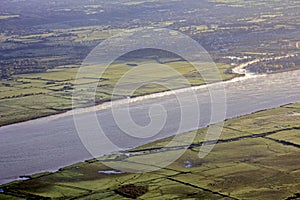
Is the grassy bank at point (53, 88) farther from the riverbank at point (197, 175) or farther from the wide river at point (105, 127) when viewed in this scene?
the riverbank at point (197, 175)

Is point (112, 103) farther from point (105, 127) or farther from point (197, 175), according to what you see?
point (197, 175)

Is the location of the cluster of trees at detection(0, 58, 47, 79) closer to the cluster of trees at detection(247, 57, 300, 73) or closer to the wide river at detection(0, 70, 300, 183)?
the wide river at detection(0, 70, 300, 183)

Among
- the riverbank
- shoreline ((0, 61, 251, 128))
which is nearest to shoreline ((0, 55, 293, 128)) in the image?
shoreline ((0, 61, 251, 128))

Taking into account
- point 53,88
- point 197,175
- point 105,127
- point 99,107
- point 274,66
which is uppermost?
point 53,88

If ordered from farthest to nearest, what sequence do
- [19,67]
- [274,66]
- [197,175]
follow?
1. [19,67]
2. [274,66]
3. [197,175]

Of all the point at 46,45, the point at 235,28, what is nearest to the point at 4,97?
the point at 46,45

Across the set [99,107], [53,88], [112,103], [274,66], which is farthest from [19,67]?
[274,66]

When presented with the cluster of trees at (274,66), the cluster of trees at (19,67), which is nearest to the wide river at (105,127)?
the cluster of trees at (274,66)
